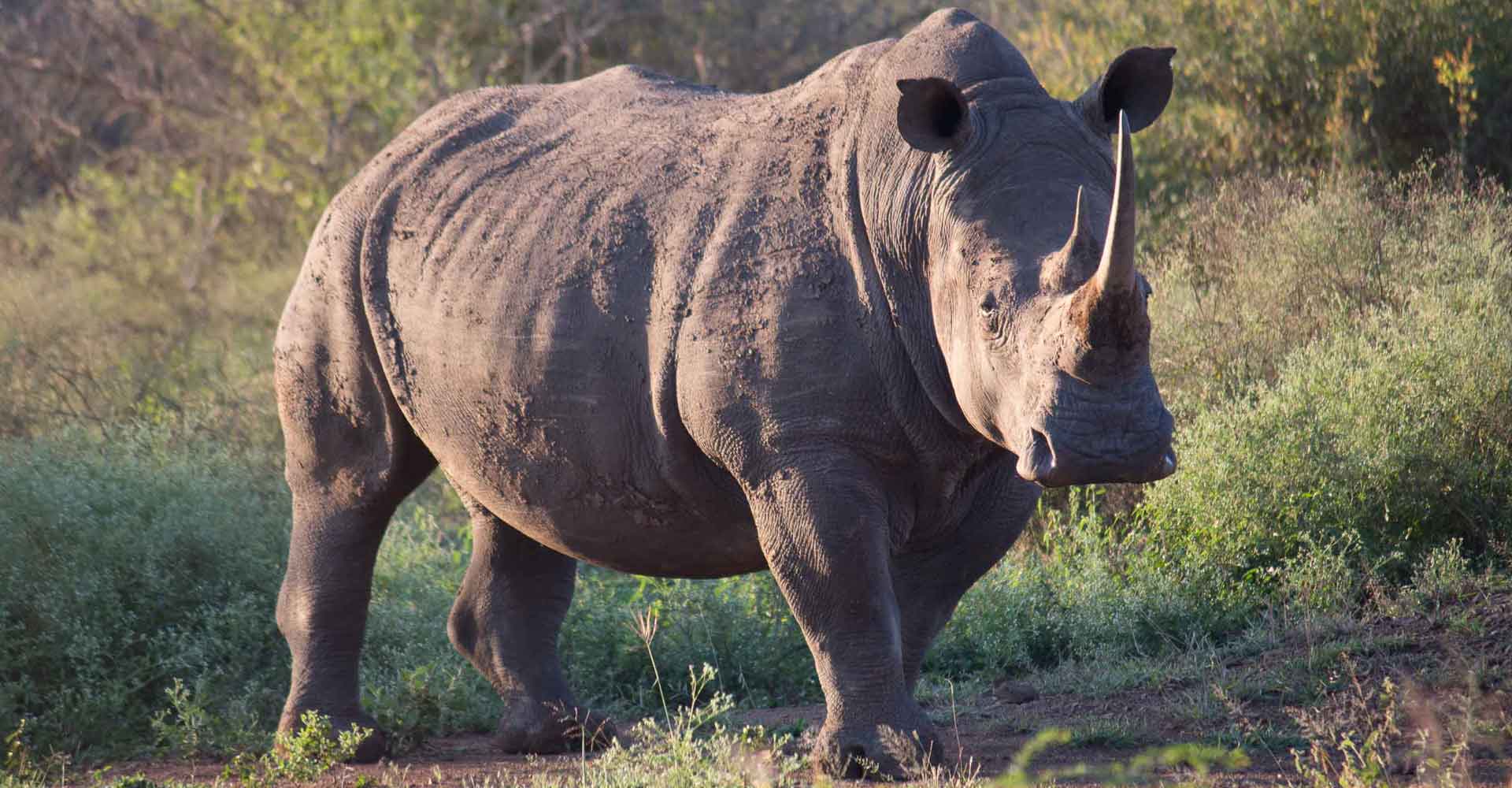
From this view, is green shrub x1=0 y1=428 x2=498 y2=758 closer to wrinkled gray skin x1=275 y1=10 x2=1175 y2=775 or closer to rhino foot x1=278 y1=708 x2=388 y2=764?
rhino foot x1=278 y1=708 x2=388 y2=764

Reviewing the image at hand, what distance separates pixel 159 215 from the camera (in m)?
15.1

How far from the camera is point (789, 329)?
13.5 feet

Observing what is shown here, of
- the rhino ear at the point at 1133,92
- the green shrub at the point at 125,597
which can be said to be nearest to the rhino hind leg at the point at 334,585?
the green shrub at the point at 125,597

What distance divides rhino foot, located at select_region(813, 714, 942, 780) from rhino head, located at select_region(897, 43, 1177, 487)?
0.78 m

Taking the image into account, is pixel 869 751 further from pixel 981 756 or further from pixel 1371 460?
pixel 1371 460

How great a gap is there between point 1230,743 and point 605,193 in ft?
7.75

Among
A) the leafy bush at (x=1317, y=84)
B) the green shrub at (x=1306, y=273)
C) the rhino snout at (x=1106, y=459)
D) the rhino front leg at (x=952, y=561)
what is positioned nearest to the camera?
the rhino snout at (x=1106, y=459)

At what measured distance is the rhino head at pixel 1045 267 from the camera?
3521 mm

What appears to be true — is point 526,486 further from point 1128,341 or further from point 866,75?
point 1128,341

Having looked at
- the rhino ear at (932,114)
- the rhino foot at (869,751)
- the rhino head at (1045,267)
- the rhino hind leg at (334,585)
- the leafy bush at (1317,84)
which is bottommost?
the rhino foot at (869,751)

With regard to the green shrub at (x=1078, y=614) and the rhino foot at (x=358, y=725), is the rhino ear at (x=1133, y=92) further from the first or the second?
the rhino foot at (x=358, y=725)

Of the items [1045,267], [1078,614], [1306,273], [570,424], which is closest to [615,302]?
[570,424]

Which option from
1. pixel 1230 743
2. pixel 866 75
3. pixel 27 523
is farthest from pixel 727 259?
pixel 27 523

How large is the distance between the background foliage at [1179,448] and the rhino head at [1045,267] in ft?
8.76
